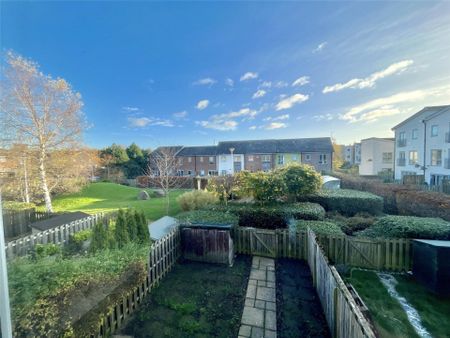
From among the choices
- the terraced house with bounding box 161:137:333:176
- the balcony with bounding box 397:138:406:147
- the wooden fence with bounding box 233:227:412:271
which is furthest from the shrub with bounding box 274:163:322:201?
the balcony with bounding box 397:138:406:147

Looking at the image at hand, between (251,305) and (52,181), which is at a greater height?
(52,181)

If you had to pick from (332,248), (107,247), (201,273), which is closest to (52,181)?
(107,247)

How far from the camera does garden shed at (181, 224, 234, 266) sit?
589 cm

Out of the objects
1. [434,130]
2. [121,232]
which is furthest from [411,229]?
[434,130]

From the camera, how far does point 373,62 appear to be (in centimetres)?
427

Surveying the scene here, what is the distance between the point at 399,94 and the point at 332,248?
4329 mm

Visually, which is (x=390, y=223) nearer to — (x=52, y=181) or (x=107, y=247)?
(x=107, y=247)

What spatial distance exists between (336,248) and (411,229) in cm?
209

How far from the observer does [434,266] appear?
15.0 ft

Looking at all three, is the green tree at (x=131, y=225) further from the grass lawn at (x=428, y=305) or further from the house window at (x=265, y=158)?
the house window at (x=265, y=158)

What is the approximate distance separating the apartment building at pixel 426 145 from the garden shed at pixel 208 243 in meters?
23.6

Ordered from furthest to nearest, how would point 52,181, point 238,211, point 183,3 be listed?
point 52,181, point 238,211, point 183,3

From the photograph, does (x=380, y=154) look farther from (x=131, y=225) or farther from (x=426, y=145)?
(x=131, y=225)

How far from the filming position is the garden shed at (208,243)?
5.89 metres
